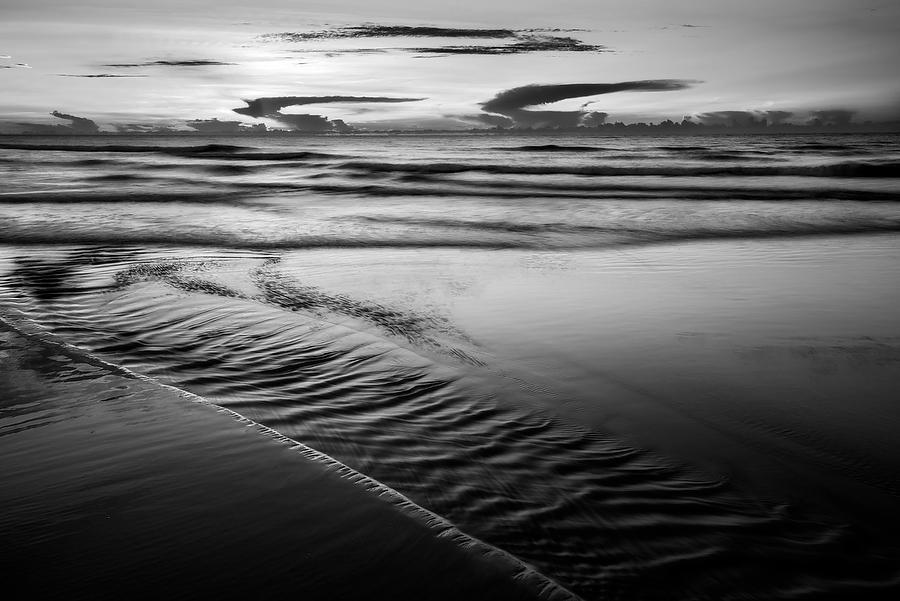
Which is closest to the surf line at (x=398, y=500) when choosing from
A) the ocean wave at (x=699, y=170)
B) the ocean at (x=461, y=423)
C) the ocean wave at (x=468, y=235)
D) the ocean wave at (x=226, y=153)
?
the ocean at (x=461, y=423)

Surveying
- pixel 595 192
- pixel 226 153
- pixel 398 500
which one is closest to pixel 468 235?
pixel 398 500

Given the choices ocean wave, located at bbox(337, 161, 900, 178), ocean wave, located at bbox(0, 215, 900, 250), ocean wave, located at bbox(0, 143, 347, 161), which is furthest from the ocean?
ocean wave, located at bbox(0, 143, 347, 161)

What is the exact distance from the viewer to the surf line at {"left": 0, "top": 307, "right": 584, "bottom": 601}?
70.3 inches

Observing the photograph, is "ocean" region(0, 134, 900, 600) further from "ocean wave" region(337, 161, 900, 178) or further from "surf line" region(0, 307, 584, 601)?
"ocean wave" region(337, 161, 900, 178)

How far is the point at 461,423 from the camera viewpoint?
9.53 feet

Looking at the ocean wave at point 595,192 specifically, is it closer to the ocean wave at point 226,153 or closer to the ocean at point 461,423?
the ocean at point 461,423

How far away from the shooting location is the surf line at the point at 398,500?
179 centimetres

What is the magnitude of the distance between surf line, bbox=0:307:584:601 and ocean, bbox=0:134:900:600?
1 centimetres

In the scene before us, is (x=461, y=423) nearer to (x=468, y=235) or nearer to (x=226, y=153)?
(x=468, y=235)

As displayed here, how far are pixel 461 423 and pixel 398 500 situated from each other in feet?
2.56

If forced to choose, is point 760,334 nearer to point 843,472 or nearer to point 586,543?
point 843,472

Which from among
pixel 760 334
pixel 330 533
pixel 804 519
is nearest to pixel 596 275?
pixel 760 334

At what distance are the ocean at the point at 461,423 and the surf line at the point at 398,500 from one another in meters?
0.01

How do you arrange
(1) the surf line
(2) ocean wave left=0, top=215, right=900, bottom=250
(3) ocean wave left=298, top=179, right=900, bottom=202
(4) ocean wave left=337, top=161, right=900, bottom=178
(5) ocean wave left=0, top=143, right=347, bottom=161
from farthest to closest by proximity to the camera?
1. (5) ocean wave left=0, top=143, right=347, bottom=161
2. (4) ocean wave left=337, top=161, right=900, bottom=178
3. (3) ocean wave left=298, top=179, right=900, bottom=202
4. (2) ocean wave left=0, top=215, right=900, bottom=250
5. (1) the surf line
